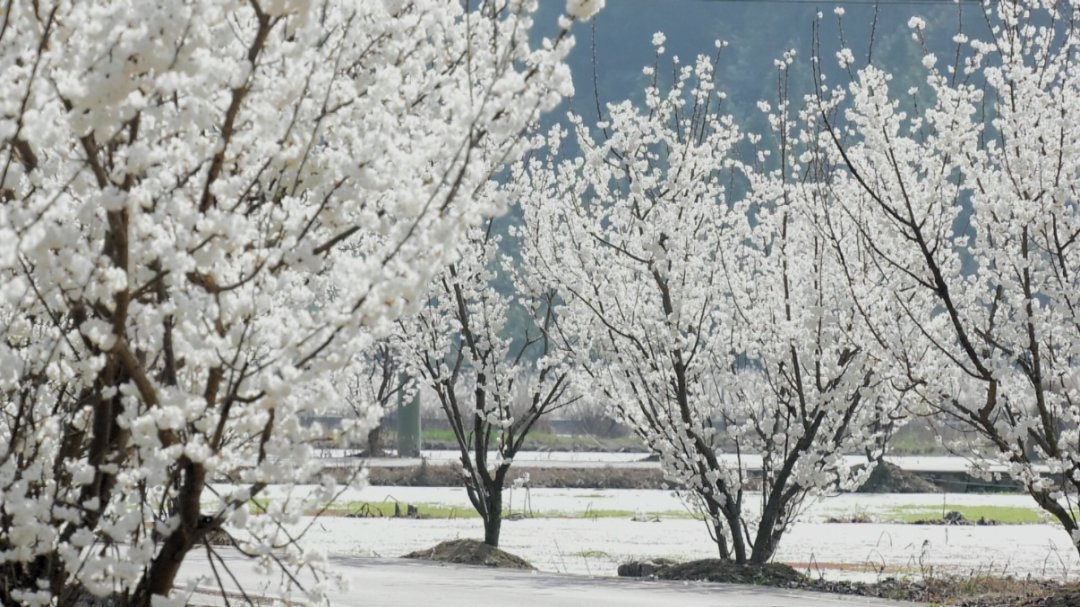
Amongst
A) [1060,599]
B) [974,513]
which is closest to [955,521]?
[974,513]

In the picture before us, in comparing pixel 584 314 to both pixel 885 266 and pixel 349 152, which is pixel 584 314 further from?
pixel 349 152

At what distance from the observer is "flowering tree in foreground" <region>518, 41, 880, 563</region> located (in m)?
14.9

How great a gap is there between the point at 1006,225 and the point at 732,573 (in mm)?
4382

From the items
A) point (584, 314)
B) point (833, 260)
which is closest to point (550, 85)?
point (833, 260)

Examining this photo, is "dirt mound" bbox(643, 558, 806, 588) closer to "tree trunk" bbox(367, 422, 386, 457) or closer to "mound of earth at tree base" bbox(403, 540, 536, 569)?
"mound of earth at tree base" bbox(403, 540, 536, 569)

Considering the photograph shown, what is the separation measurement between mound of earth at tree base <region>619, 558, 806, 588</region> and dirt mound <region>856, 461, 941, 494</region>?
24.7 m

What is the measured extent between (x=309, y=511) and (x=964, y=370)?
25.3 feet

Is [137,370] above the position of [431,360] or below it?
below

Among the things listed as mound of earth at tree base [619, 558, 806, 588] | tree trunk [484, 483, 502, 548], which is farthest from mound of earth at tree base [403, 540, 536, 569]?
mound of earth at tree base [619, 558, 806, 588]

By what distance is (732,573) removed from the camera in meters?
14.5

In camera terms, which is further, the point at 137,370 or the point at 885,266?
the point at 885,266

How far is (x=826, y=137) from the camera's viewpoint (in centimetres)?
1475

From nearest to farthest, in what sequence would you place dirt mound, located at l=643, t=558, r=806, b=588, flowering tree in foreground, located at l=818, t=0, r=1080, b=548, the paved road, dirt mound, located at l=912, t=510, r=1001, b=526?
flowering tree in foreground, located at l=818, t=0, r=1080, b=548 < the paved road < dirt mound, located at l=643, t=558, r=806, b=588 < dirt mound, located at l=912, t=510, r=1001, b=526

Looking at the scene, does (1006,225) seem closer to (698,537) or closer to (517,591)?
(517,591)
